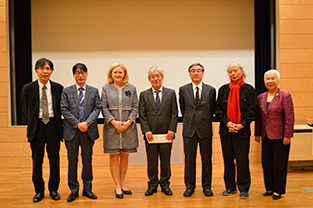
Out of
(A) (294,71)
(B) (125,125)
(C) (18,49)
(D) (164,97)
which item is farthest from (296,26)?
(C) (18,49)

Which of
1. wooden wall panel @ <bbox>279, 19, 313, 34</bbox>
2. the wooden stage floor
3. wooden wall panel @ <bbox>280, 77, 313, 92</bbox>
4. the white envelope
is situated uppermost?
wooden wall panel @ <bbox>279, 19, 313, 34</bbox>

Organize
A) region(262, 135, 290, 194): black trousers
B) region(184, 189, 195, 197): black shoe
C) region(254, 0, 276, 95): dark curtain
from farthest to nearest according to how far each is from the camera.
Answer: region(254, 0, 276, 95): dark curtain, region(184, 189, 195, 197): black shoe, region(262, 135, 290, 194): black trousers

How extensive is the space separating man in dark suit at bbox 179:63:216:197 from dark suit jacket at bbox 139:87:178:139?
0.16 m

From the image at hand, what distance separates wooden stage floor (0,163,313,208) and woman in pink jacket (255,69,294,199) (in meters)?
0.27

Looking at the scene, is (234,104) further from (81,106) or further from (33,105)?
(33,105)

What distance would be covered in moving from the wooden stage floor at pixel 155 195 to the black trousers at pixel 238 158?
0.56ft

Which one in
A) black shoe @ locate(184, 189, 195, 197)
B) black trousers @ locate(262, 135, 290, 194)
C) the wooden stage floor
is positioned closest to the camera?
the wooden stage floor

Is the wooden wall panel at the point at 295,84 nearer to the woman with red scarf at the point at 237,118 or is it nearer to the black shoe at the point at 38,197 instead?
the woman with red scarf at the point at 237,118

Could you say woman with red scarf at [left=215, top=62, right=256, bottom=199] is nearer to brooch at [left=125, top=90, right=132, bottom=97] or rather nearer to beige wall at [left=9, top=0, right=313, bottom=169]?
brooch at [left=125, top=90, right=132, bottom=97]

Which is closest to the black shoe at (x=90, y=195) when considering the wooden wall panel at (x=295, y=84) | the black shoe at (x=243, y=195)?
the black shoe at (x=243, y=195)

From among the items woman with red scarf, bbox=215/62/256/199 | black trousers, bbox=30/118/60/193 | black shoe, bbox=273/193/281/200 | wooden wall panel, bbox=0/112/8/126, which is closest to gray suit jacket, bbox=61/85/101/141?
black trousers, bbox=30/118/60/193

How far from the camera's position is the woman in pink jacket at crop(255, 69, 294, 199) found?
302 cm

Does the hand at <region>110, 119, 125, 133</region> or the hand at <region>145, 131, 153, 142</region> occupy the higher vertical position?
the hand at <region>110, 119, 125, 133</region>

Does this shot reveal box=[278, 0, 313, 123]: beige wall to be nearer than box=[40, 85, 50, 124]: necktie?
No
